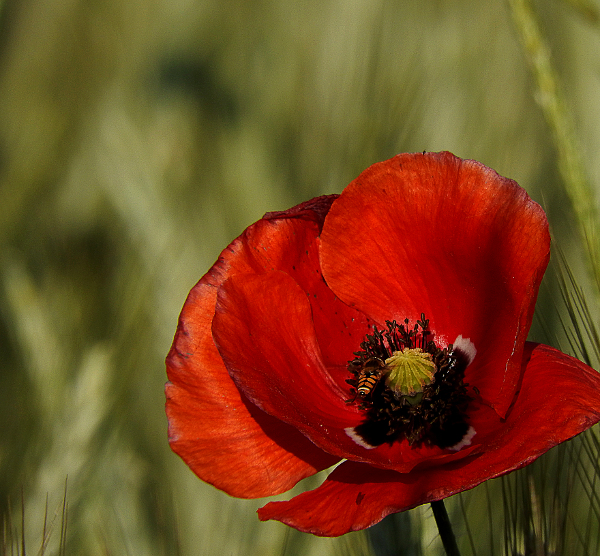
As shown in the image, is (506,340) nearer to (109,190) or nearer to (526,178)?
(526,178)

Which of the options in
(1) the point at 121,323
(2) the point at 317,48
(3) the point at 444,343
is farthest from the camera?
(2) the point at 317,48

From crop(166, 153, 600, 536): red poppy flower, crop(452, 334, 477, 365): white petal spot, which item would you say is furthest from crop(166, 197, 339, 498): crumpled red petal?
crop(452, 334, 477, 365): white petal spot

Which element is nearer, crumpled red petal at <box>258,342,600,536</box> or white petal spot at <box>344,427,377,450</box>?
crumpled red petal at <box>258,342,600,536</box>

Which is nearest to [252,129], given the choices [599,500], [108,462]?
[108,462]

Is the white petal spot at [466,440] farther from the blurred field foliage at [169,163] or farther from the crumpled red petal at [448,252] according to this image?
the blurred field foliage at [169,163]

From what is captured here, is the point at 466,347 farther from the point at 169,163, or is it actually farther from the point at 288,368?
the point at 169,163

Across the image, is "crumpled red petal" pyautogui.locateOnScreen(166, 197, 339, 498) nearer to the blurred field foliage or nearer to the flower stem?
the flower stem
